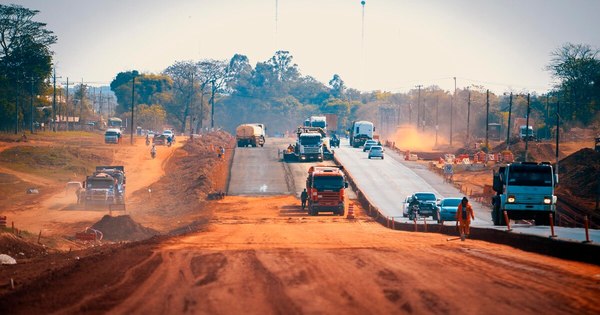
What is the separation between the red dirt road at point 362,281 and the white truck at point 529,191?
756 centimetres

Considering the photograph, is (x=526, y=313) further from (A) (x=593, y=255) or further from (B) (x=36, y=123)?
(B) (x=36, y=123)

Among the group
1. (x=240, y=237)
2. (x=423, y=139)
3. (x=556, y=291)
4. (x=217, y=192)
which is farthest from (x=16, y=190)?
(x=423, y=139)

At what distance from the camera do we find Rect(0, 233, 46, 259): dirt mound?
107ft

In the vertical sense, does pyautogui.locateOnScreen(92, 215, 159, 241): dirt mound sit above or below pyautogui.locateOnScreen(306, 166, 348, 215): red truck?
below

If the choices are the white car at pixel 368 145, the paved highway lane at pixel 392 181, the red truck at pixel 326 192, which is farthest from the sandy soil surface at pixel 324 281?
the white car at pixel 368 145

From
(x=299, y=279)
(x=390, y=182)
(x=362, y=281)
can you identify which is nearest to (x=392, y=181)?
(x=390, y=182)

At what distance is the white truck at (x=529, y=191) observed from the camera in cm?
3834

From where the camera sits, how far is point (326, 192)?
56719mm

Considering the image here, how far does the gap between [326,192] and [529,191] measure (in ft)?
66.3

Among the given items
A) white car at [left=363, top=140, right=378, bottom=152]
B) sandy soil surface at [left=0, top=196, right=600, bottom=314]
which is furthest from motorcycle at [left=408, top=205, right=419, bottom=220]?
white car at [left=363, top=140, right=378, bottom=152]

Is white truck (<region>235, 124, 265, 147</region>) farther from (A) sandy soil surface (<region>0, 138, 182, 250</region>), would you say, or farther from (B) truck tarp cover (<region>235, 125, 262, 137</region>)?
(A) sandy soil surface (<region>0, 138, 182, 250</region>)

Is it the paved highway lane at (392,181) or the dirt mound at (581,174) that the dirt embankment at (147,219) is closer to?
the paved highway lane at (392,181)

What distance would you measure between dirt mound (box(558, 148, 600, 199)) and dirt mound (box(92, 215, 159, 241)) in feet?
131

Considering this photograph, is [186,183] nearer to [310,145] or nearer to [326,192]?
[310,145]
